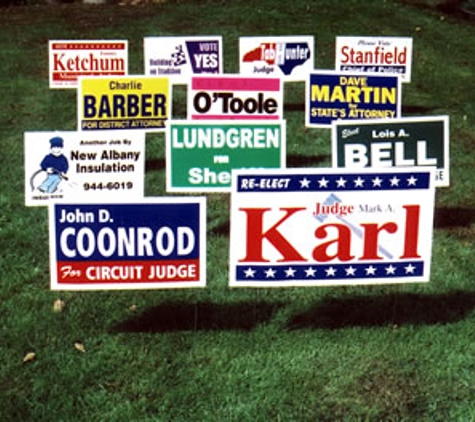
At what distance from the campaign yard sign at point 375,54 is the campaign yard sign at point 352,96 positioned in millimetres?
2663

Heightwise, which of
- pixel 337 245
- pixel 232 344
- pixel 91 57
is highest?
pixel 91 57

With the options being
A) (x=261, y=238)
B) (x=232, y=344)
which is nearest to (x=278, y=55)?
(x=261, y=238)

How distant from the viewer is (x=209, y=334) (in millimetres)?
6660

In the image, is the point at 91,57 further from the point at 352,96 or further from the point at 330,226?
the point at 330,226

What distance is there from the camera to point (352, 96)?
445 inches

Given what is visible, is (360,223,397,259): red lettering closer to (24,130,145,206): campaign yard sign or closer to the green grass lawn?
the green grass lawn

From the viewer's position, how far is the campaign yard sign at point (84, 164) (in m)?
7.89

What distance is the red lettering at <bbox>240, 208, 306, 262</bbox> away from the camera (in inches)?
248

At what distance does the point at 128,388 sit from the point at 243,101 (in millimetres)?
5335

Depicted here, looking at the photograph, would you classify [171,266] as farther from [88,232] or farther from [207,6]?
[207,6]

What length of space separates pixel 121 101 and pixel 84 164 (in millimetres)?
3020

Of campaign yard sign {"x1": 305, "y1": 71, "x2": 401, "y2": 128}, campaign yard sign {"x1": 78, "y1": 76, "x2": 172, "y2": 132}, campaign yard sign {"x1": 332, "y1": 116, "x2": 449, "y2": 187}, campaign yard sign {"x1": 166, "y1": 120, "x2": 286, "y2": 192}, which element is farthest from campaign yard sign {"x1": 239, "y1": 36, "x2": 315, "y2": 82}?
campaign yard sign {"x1": 332, "y1": 116, "x2": 449, "y2": 187}

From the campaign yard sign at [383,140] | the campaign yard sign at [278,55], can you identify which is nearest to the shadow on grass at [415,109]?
the campaign yard sign at [278,55]

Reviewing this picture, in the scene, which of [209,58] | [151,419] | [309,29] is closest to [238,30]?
[309,29]
